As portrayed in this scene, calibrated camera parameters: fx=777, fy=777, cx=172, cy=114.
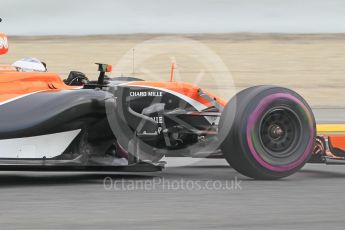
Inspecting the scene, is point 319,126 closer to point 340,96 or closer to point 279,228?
point 279,228

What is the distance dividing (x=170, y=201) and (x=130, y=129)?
54.4 inches

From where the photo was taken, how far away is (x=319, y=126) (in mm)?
8422

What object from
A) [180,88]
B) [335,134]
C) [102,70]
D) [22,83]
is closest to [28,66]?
[22,83]

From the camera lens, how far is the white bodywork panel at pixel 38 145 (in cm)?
660

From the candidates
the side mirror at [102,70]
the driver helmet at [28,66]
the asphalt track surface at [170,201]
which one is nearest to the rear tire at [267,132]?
the asphalt track surface at [170,201]

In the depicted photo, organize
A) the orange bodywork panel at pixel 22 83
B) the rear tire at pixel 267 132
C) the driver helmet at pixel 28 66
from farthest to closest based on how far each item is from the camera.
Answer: the driver helmet at pixel 28 66 → the rear tire at pixel 267 132 → the orange bodywork panel at pixel 22 83

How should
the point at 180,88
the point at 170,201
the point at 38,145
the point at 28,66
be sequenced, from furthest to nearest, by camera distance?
the point at 180,88 → the point at 28,66 → the point at 38,145 → the point at 170,201

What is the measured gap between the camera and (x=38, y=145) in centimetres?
670

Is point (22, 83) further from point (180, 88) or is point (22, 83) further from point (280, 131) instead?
point (280, 131)

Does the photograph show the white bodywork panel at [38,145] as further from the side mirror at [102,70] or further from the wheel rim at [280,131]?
the wheel rim at [280,131]

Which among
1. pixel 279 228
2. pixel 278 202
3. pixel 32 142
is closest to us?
pixel 279 228

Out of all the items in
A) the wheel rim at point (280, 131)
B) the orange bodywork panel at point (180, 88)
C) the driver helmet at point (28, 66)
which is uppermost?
the driver helmet at point (28, 66)

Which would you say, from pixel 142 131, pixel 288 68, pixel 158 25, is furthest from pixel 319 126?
pixel 288 68

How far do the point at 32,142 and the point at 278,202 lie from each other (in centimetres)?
218
